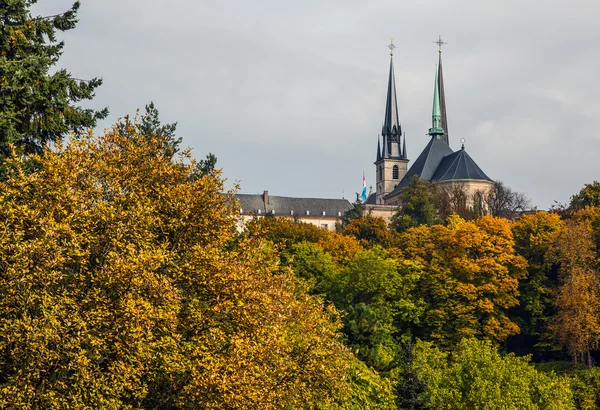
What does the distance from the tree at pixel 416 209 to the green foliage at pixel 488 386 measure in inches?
1691

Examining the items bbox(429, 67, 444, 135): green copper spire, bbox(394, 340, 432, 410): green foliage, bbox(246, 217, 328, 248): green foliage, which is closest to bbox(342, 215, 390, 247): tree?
bbox(246, 217, 328, 248): green foliage

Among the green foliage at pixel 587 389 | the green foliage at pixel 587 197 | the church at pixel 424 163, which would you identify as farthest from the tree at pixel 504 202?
the green foliage at pixel 587 389

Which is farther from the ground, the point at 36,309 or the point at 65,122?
the point at 65,122

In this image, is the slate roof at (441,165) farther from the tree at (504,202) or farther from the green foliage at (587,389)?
the green foliage at (587,389)

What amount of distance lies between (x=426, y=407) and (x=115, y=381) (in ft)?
58.6

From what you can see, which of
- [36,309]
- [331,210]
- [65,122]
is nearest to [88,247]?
[36,309]

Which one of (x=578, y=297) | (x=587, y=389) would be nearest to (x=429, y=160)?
(x=578, y=297)

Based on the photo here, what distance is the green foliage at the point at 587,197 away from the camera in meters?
70.6

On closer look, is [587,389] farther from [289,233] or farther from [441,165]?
[441,165]

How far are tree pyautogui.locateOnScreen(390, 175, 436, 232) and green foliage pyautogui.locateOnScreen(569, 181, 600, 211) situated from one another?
15.4 m

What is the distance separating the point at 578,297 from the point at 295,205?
99.3 m

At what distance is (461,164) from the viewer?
117625mm

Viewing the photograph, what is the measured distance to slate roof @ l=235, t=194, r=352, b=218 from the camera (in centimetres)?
14288

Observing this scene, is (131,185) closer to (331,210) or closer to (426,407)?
(426,407)
